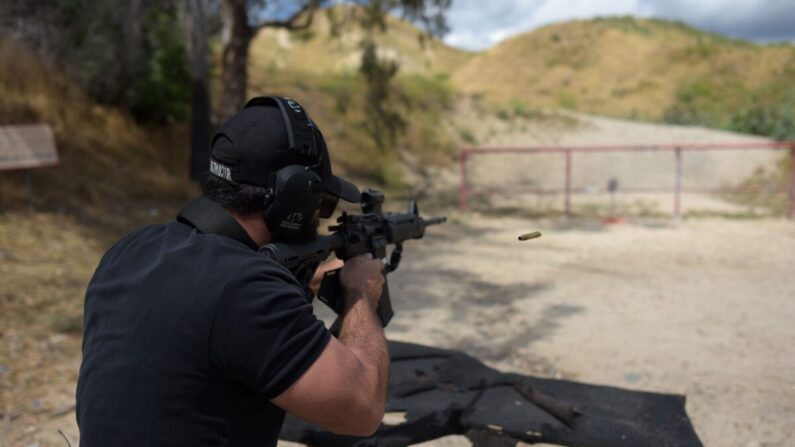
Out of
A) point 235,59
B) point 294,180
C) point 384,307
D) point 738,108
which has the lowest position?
point 384,307

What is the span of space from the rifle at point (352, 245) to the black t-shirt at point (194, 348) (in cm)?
35

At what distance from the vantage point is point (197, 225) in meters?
1.57

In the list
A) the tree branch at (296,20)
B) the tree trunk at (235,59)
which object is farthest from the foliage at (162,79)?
the tree branch at (296,20)

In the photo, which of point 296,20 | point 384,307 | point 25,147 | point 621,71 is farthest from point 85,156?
point 621,71

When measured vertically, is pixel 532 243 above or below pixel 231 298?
below

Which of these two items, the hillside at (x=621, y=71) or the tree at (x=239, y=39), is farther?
the hillside at (x=621, y=71)

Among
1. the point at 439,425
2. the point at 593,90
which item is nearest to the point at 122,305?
the point at 439,425

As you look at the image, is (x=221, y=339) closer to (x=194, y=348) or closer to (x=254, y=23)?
(x=194, y=348)

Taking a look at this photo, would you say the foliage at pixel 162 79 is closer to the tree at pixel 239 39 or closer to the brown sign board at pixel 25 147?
the tree at pixel 239 39

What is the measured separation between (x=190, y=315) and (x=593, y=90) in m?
38.5

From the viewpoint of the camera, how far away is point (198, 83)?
36.0 ft

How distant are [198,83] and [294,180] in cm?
1026

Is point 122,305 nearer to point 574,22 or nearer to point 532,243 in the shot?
point 532,243

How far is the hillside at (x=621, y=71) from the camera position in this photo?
32.2 m
